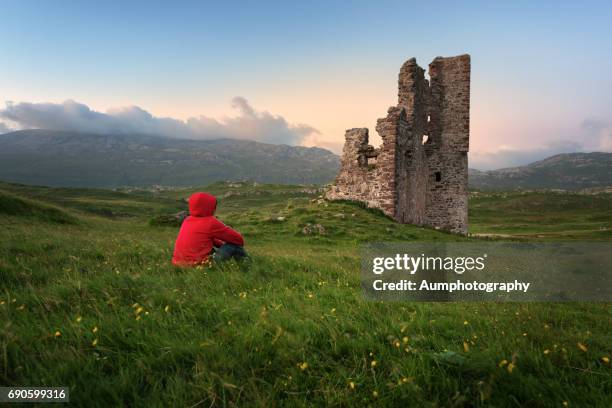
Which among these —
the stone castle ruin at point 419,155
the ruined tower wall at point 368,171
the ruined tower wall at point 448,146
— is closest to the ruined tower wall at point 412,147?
the stone castle ruin at point 419,155

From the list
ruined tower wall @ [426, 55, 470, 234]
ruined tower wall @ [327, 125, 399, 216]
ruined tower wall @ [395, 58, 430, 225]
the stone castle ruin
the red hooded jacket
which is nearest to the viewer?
the red hooded jacket

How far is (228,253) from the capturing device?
7312 mm

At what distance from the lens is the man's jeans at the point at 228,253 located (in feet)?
23.6

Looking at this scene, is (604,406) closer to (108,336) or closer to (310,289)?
(310,289)

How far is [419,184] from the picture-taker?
25.4 meters

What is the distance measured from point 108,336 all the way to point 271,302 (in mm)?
2068

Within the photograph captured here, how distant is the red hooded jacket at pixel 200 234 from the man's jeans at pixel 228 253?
148mm

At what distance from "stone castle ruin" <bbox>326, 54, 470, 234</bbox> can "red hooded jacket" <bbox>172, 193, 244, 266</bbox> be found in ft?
49.5

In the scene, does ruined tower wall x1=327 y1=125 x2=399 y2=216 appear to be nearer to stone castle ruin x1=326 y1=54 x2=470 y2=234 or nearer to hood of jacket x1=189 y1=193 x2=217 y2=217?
stone castle ruin x1=326 y1=54 x2=470 y2=234

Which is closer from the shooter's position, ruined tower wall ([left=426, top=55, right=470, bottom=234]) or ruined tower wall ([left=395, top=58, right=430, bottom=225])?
ruined tower wall ([left=395, top=58, right=430, bottom=225])

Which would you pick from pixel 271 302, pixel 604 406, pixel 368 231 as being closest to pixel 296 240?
pixel 368 231

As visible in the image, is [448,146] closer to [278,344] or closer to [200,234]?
[200,234]

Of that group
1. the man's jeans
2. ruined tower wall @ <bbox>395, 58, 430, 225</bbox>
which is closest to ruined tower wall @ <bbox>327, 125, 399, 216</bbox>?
ruined tower wall @ <bbox>395, 58, 430, 225</bbox>

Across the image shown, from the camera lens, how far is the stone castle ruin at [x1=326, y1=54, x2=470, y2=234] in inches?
824
